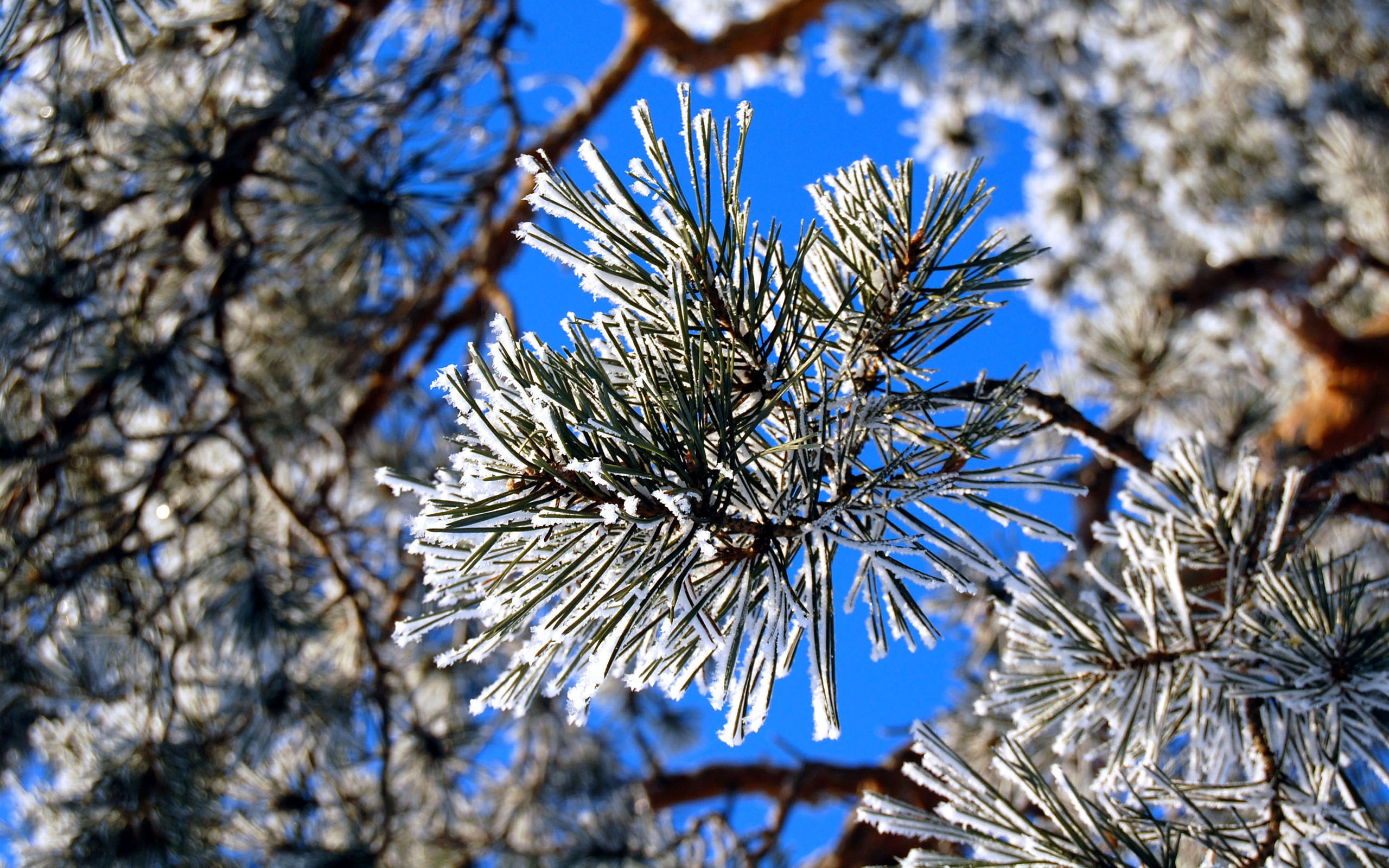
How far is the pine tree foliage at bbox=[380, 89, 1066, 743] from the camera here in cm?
50

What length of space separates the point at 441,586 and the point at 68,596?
149 centimetres

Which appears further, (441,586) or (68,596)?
(68,596)

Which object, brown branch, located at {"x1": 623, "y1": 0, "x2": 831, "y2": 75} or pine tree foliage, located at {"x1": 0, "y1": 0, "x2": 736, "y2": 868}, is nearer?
pine tree foliage, located at {"x1": 0, "y1": 0, "x2": 736, "y2": 868}

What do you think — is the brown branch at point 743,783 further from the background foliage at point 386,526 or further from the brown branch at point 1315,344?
the brown branch at point 1315,344

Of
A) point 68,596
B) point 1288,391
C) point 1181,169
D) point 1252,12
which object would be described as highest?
point 1252,12

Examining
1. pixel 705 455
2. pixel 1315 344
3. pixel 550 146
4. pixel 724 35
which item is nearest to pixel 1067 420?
pixel 705 455

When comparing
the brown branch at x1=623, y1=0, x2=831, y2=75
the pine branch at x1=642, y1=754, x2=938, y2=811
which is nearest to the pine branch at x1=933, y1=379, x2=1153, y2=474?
the pine branch at x1=642, y1=754, x2=938, y2=811

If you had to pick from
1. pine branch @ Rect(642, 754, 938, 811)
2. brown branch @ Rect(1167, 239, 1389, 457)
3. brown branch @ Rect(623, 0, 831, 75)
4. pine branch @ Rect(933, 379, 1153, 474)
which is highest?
brown branch @ Rect(623, 0, 831, 75)

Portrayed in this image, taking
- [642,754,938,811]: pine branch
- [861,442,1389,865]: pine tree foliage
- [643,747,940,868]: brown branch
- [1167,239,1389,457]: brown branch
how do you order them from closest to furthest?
1. [861,442,1389,865]: pine tree foliage
2. [643,747,940,868]: brown branch
3. [642,754,938,811]: pine branch
4. [1167,239,1389,457]: brown branch

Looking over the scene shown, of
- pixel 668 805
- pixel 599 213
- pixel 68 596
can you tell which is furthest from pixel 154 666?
pixel 599 213

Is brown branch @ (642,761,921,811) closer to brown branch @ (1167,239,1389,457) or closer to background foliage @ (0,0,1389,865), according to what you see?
background foliage @ (0,0,1389,865)

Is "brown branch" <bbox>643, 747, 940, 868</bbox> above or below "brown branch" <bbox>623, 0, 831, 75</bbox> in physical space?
below

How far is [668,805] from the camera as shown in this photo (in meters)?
1.85

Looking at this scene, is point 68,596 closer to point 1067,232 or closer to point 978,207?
point 978,207
